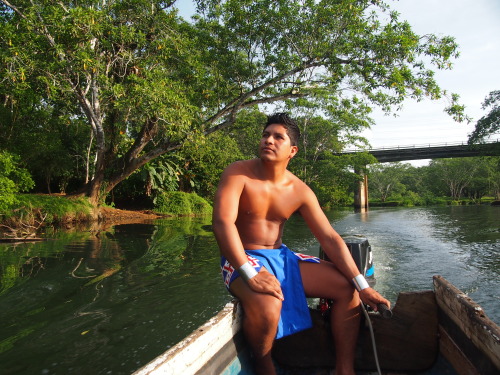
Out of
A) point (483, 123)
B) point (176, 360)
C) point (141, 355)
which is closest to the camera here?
point (176, 360)

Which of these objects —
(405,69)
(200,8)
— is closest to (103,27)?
(200,8)

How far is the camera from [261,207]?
2305 millimetres

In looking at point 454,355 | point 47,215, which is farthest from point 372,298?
point 47,215

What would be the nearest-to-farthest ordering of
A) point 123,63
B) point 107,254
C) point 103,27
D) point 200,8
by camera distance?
1. point 107,254
2. point 103,27
3. point 123,63
4. point 200,8

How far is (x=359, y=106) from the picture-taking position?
14.4 metres

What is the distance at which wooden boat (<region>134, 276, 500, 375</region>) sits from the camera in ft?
5.33

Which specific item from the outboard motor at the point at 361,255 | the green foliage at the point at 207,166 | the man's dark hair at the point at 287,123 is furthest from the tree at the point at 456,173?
the man's dark hair at the point at 287,123

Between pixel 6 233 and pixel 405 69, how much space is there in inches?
487

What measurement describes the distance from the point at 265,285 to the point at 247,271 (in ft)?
0.38

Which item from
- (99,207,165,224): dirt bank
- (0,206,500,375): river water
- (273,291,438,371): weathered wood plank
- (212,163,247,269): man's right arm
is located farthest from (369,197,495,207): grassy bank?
(212,163,247,269): man's right arm

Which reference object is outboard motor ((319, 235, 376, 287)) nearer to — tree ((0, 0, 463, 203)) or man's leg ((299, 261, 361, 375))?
man's leg ((299, 261, 361, 375))

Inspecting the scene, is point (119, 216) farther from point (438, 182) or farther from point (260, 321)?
point (438, 182)

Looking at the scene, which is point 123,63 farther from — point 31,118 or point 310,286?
point 310,286

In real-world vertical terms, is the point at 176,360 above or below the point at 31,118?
below
